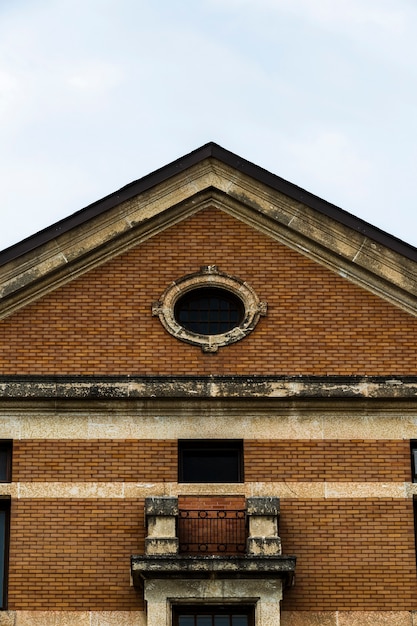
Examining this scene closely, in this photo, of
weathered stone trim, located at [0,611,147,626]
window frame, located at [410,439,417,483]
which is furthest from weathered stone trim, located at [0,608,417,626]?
window frame, located at [410,439,417,483]

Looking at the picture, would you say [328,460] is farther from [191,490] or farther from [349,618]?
[349,618]

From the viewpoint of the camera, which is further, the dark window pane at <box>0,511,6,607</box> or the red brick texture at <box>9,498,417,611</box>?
the dark window pane at <box>0,511,6,607</box>

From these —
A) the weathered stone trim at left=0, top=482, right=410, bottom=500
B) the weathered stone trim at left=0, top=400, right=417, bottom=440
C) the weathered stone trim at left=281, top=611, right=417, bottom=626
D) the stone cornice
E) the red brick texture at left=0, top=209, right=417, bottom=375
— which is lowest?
the weathered stone trim at left=281, top=611, right=417, bottom=626

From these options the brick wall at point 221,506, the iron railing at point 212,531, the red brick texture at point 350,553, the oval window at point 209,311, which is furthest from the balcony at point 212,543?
the oval window at point 209,311

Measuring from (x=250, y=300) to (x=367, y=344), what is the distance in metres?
1.96

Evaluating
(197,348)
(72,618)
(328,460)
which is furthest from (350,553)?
(72,618)

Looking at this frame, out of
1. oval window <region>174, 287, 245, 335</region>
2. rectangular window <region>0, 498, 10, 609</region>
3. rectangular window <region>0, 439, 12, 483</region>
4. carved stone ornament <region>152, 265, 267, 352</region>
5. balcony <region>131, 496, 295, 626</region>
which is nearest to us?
balcony <region>131, 496, 295, 626</region>

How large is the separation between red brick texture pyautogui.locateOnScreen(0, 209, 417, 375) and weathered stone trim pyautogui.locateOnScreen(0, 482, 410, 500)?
6.03ft

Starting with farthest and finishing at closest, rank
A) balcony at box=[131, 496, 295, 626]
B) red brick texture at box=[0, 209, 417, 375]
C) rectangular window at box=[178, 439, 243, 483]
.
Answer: red brick texture at box=[0, 209, 417, 375]
rectangular window at box=[178, 439, 243, 483]
balcony at box=[131, 496, 295, 626]

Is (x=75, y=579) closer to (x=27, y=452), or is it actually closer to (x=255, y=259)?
(x=27, y=452)

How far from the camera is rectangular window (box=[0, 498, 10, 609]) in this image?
25.0m

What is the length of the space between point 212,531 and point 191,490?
0.72 m

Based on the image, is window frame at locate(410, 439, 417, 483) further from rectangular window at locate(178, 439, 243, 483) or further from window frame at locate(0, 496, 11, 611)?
window frame at locate(0, 496, 11, 611)

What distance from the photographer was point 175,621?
2464cm
